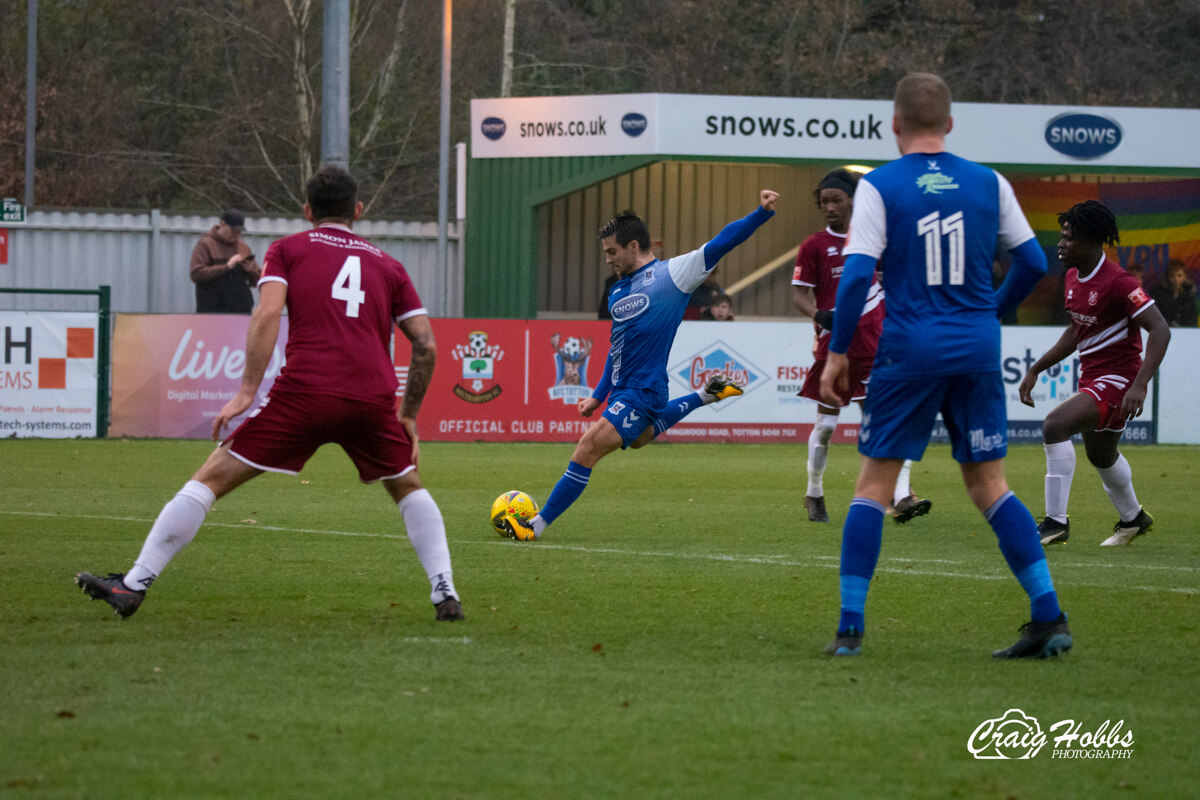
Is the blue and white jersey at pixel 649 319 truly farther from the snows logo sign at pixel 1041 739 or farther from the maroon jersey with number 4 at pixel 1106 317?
the snows logo sign at pixel 1041 739

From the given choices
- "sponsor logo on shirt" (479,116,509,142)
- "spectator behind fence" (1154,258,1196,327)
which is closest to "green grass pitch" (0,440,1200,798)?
"sponsor logo on shirt" (479,116,509,142)

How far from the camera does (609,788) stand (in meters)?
3.71

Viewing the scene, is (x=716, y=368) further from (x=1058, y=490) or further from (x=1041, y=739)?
(x=1041, y=739)

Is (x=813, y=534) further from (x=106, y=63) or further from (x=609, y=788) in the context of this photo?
(x=106, y=63)

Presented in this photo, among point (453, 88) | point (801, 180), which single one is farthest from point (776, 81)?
point (801, 180)

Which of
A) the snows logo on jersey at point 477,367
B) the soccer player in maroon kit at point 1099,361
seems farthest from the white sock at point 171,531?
the snows logo on jersey at point 477,367

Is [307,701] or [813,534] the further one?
[813,534]

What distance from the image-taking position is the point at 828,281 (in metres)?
10.3

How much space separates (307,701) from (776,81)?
36.6 m

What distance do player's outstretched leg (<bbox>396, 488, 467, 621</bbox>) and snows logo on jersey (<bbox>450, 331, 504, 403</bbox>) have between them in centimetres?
1222

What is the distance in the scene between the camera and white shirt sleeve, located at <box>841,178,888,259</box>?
5285mm

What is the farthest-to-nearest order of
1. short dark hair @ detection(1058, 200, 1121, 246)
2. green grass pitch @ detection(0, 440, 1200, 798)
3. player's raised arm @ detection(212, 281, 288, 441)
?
1. short dark hair @ detection(1058, 200, 1121, 246)
2. player's raised arm @ detection(212, 281, 288, 441)
3. green grass pitch @ detection(0, 440, 1200, 798)

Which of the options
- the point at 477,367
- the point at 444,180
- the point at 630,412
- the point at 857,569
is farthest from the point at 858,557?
the point at 444,180

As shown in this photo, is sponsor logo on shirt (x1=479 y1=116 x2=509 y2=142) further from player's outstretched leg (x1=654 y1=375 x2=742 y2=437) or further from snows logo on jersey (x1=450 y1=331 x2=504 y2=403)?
player's outstretched leg (x1=654 y1=375 x2=742 y2=437)
